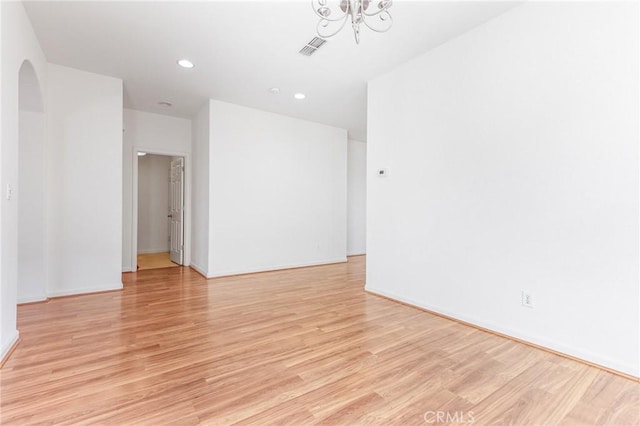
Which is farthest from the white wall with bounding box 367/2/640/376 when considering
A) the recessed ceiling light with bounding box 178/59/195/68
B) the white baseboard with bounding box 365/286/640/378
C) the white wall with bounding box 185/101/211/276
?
the white wall with bounding box 185/101/211/276

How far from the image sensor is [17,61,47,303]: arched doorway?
3.37 meters

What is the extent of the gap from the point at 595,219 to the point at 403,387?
1.87 m

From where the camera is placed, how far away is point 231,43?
3.07 metres

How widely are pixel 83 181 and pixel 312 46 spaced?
3.42 meters

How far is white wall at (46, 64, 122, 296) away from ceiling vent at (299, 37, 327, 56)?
8.96 ft

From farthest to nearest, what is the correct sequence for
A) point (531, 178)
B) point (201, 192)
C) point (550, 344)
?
point (201, 192), point (531, 178), point (550, 344)

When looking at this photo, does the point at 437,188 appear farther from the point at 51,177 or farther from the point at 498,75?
the point at 51,177

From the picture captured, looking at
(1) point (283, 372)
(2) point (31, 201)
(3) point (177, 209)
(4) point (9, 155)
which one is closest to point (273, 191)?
(3) point (177, 209)

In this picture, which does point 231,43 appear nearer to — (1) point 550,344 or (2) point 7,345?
(2) point 7,345

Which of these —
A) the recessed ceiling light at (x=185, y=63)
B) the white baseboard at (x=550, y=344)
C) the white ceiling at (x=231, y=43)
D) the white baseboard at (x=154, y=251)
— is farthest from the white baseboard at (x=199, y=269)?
the white baseboard at (x=550, y=344)

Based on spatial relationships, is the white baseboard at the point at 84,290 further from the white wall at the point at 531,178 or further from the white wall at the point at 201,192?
the white wall at the point at 531,178

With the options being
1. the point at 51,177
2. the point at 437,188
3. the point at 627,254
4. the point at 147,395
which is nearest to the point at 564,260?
the point at 627,254

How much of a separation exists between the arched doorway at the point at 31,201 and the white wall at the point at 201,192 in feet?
6.49

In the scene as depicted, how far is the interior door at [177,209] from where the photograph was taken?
5.73 meters
